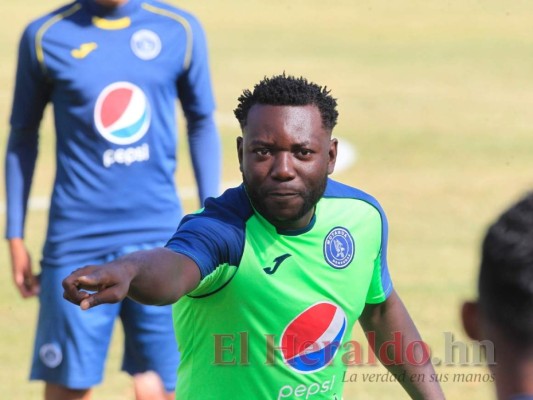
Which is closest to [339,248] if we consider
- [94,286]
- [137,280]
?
[137,280]

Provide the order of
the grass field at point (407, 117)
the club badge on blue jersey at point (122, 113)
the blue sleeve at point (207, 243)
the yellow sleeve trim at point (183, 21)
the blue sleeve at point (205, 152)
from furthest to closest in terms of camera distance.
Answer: the grass field at point (407, 117), the blue sleeve at point (205, 152), the yellow sleeve trim at point (183, 21), the club badge on blue jersey at point (122, 113), the blue sleeve at point (207, 243)

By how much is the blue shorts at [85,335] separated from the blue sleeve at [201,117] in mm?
519

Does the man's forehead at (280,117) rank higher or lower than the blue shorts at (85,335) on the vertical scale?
higher

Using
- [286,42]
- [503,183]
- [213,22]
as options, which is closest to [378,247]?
[503,183]

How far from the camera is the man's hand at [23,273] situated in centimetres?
687

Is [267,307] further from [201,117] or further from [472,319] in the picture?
[201,117]

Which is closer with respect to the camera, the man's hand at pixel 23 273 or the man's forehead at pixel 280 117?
the man's forehead at pixel 280 117

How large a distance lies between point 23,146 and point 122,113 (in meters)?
0.55

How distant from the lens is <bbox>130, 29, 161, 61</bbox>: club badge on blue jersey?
672 centimetres

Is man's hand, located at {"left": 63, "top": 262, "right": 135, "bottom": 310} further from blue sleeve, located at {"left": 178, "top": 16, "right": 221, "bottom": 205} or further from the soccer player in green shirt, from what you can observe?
blue sleeve, located at {"left": 178, "top": 16, "right": 221, "bottom": 205}

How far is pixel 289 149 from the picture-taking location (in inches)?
185

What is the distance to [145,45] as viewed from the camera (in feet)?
22.1

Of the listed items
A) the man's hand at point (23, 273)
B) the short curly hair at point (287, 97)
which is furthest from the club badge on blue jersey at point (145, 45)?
the short curly hair at point (287, 97)

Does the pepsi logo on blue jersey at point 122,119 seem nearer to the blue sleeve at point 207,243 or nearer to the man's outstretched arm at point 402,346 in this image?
the man's outstretched arm at point 402,346
